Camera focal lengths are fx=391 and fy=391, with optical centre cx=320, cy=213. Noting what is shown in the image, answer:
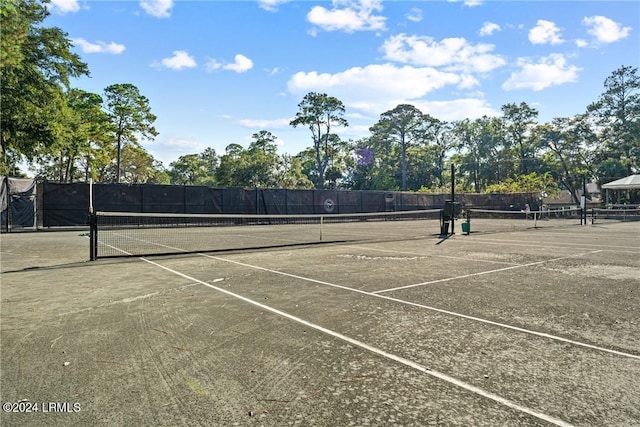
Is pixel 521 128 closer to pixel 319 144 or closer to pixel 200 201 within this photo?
pixel 319 144

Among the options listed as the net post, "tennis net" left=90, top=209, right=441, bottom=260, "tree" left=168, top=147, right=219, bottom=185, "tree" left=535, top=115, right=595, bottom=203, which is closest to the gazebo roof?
"tree" left=535, top=115, right=595, bottom=203

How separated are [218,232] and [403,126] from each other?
6083 cm

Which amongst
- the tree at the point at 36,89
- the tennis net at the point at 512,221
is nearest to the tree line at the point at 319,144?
the tree at the point at 36,89

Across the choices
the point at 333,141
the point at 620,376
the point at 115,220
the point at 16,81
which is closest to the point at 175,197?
the point at 115,220

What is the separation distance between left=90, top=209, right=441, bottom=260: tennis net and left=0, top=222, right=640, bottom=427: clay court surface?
4.93m

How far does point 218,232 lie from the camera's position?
2080cm

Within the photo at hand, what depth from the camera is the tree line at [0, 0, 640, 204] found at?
22516 millimetres

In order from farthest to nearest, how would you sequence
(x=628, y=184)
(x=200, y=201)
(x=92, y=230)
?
(x=628, y=184) < (x=200, y=201) < (x=92, y=230)

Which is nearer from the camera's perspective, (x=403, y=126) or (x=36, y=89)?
(x=36, y=89)

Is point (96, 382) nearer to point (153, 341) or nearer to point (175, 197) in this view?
point (153, 341)

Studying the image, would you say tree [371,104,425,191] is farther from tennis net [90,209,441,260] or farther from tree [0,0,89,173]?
tree [0,0,89,173]

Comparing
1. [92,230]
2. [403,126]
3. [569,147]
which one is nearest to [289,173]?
[403,126]

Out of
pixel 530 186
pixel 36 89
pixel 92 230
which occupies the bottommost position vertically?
pixel 92 230

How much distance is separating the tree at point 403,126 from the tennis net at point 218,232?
117 ft
